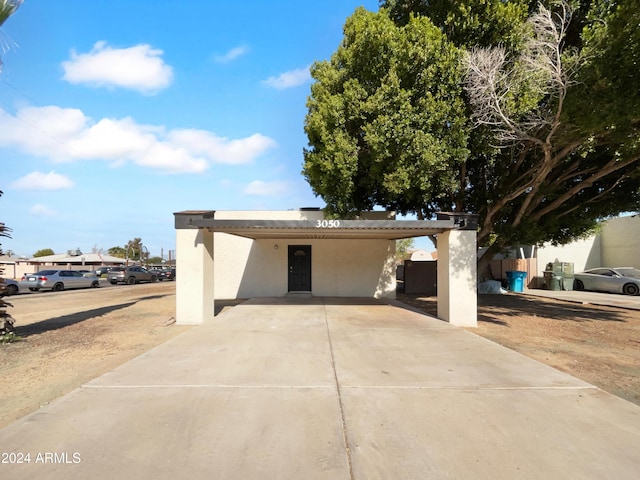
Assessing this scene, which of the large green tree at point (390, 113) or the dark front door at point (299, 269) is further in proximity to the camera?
the dark front door at point (299, 269)

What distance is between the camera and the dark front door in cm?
1659

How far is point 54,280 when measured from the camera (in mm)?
26344

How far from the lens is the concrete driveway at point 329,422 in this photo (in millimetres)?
3139

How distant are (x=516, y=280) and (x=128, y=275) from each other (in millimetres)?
30539

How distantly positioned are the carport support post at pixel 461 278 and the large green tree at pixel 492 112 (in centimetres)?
194

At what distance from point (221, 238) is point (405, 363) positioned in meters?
11.9

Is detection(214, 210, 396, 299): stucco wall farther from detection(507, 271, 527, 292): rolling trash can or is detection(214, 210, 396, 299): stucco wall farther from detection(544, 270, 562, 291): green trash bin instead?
detection(544, 270, 562, 291): green trash bin

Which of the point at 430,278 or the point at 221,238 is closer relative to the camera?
the point at 221,238

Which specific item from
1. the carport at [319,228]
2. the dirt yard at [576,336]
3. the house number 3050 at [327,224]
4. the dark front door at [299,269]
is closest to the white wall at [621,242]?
the dirt yard at [576,336]

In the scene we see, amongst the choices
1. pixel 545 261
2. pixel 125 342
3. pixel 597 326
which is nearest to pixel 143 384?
pixel 125 342

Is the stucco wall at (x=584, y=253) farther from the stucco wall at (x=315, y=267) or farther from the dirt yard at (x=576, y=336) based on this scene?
the stucco wall at (x=315, y=267)

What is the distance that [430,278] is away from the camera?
20359 millimetres

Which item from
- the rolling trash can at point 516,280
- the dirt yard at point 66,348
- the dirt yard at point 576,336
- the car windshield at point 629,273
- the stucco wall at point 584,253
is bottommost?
the dirt yard at point 576,336

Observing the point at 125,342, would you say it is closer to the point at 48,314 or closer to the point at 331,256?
the point at 48,314
